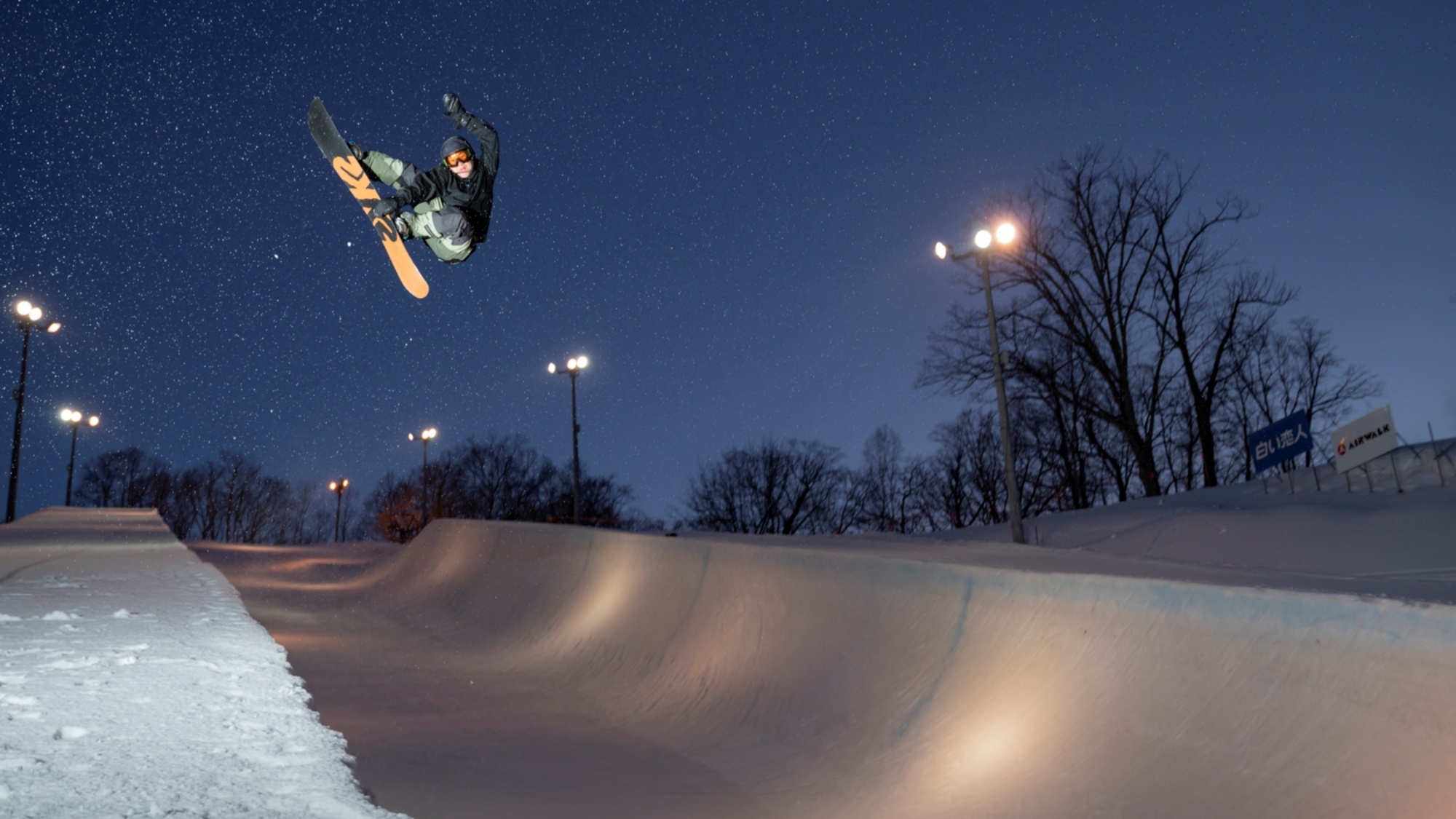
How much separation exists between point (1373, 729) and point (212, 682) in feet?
17.6

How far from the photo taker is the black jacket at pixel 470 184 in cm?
615

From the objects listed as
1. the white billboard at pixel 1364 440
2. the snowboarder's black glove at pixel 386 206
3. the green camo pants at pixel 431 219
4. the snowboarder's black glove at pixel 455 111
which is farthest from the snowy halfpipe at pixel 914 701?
the white billboard at pixel 1364 440

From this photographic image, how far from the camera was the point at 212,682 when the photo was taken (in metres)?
4.45

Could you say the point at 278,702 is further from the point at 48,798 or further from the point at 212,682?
the point at 48,798

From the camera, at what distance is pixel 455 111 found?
6.22 m

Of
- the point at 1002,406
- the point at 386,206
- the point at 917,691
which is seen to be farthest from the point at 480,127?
the point at 1002,406

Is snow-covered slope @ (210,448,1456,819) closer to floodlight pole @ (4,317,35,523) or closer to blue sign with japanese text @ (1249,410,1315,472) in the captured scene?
blue sign with japanese text @ (1249,410,1315,472)

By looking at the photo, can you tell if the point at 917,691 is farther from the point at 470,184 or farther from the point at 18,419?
the point at 18,419

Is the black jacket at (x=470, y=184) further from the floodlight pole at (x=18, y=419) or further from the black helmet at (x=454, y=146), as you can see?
the floodlight pole at (x=18, y=419)

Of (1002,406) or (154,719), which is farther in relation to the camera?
(1002,406)

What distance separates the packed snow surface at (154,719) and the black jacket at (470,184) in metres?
3.19

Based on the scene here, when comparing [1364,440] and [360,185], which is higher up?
[360,185]

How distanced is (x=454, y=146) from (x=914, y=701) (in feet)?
16.8

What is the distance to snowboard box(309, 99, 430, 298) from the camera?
21.7 feet
